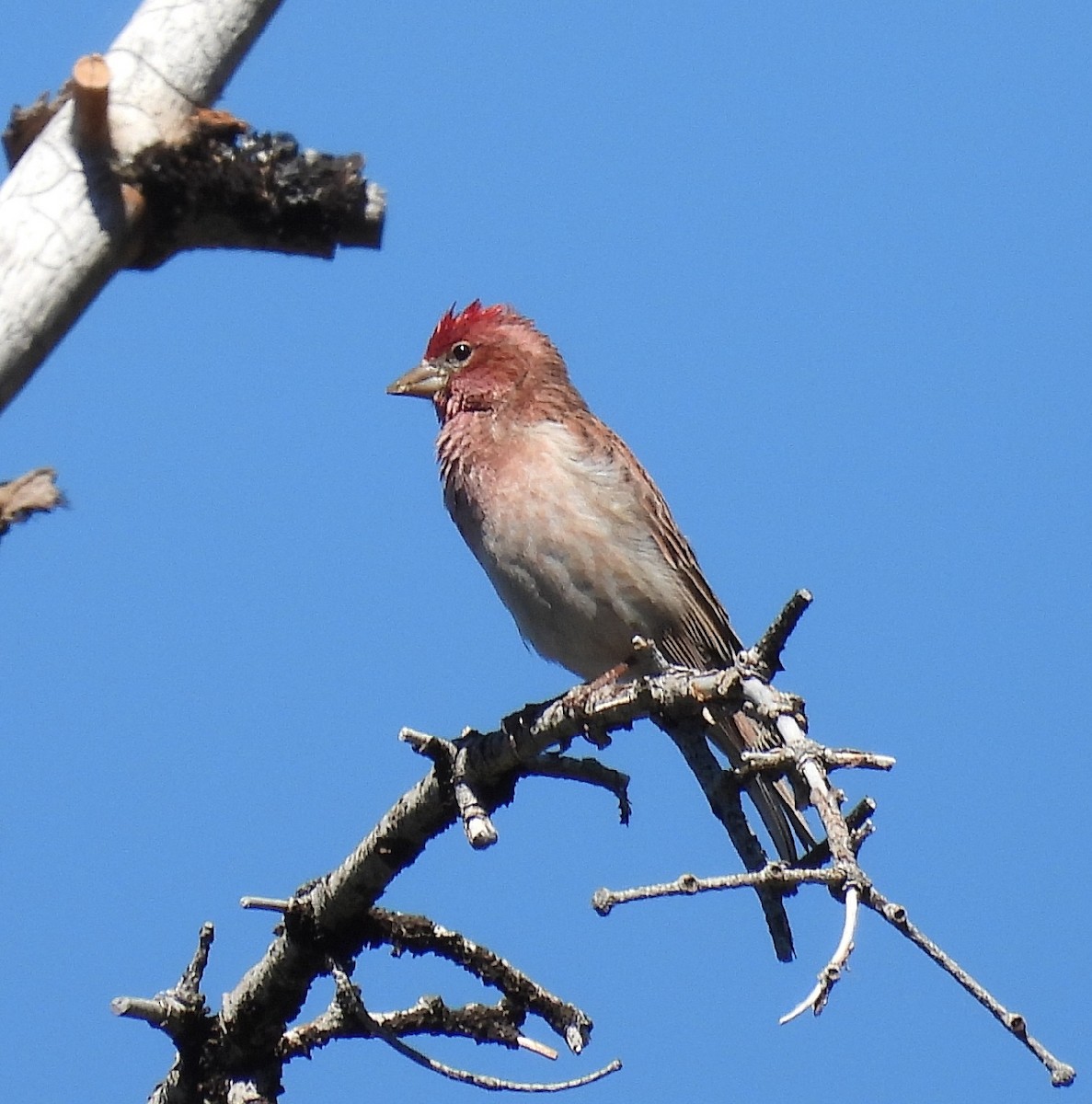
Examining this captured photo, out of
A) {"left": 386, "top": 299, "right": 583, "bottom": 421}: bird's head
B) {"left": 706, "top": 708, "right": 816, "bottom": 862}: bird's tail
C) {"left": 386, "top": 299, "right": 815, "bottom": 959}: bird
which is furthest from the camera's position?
{"left": 386, "top": 299, "right": 583, "bottom": 421}: bird's head

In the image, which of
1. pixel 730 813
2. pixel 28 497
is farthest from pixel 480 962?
pixel 28 497

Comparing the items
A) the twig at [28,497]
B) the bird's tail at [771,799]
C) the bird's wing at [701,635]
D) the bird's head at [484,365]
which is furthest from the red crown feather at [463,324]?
the twig at [28,497]

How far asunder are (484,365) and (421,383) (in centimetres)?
34

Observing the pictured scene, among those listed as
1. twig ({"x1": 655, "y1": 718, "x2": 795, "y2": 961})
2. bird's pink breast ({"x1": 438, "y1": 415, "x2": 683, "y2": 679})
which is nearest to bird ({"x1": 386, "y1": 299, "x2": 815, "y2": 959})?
bird's pink breast ({"x1": 438, "y1": 415, "x2": 683, "y2": 679})

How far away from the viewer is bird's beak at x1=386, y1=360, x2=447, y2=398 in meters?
8.12

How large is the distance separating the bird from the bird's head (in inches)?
5.3

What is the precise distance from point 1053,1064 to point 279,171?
260cm

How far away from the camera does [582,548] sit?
683cm

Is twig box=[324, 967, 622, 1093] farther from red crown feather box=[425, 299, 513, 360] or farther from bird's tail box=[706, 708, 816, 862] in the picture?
red crown feather box=[425, 299, 513, 360]

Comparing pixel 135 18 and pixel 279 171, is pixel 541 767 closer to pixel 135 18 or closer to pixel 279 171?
pixel 279 171

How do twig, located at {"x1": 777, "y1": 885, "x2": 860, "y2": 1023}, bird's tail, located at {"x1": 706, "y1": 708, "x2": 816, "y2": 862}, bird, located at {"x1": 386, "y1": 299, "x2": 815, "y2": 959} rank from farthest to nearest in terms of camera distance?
bird, located at {"x1": 386, "y1": 299, "x2": 815, "y2": 959} < bird's tail, located at {"x1": 706, "y1": 708, "x2": 816, "y2": 862} < twig, located at {"x1": 777, "y1": 885, "x2": 860, "y2": 1023}

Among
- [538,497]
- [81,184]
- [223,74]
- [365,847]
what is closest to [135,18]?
[223,74]

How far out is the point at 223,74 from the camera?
12.7ft

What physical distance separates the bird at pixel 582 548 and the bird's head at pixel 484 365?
14 cm
